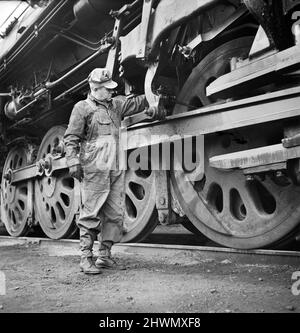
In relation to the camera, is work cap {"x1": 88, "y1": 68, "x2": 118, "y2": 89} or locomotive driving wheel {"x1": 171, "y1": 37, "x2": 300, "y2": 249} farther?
work cap {"x1": 88, "y1": 68, "x2": 118, "y2": 89}

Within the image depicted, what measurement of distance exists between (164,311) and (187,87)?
78.7 inches

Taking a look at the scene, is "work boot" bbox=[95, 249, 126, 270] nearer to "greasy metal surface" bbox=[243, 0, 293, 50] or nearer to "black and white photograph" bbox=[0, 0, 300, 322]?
"black and white photograph" bbox=[0, 0, 300, 322]

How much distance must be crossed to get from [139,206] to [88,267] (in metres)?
1.07

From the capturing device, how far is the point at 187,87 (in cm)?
347

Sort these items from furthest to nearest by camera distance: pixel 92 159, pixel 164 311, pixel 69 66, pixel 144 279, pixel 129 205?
pixel 69 66, pixel 129 205, pixel 92 159, pixel 144 279, pixel 164 311

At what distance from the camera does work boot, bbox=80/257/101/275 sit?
2.93 metres

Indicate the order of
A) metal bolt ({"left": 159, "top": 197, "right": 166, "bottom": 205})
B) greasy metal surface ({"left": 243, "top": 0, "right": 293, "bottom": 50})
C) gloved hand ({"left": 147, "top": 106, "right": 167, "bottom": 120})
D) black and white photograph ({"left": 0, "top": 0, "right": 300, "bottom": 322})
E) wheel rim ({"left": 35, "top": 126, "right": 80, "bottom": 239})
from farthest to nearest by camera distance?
wheel rim ({"left": 35, "top": 126, "right": 80, "bottom": 239})
metal bolt ({"left": 159, "top": 197, "right": 166, "bottom": 205})
gloved hand ({"left": 147, "top": 106, "right": 167, "bottom": 120})
greasy metal surface ({"left": 243, "top": 0, "right": 293, "bottom": 50})
black and white photograph ({"left": 0, "top": 0, "right": 300, "bottom": 322})

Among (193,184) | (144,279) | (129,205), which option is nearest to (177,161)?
(193,184)

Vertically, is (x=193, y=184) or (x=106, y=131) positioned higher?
(x=106, y=131)

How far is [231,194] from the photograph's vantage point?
10.6 ft

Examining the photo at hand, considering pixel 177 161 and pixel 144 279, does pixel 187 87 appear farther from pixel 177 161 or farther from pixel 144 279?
pixel 144 279

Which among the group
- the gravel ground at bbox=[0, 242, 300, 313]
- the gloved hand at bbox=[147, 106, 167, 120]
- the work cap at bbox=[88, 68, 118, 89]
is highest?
the work cap at bbox=[88, 68, 118, 89]

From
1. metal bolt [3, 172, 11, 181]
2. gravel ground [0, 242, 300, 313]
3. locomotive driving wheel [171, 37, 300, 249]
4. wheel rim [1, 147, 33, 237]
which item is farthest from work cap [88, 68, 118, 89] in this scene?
metal bolt [3, 172, 11, 181]

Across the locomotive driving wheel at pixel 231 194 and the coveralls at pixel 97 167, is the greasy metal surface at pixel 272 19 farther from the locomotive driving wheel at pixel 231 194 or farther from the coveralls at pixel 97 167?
the coveralls at pixel 97 167
